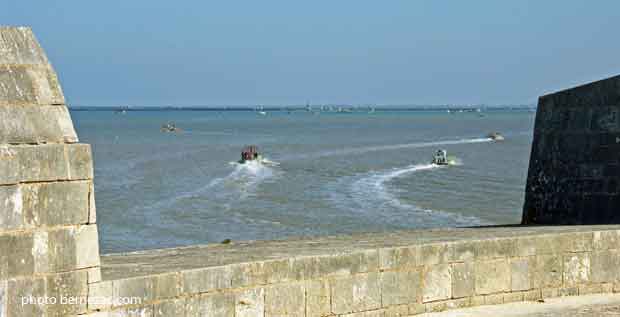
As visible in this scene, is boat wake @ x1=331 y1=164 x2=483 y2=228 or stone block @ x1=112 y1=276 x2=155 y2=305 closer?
stone block @ x1=112 y1=276 x2=155 y2=305

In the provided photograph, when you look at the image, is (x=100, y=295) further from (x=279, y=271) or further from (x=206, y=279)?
(x=279, y=271)

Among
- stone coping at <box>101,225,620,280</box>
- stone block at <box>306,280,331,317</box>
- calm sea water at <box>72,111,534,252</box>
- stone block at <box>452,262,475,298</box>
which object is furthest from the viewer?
calm sea water at <box>72,111,534,252</box>

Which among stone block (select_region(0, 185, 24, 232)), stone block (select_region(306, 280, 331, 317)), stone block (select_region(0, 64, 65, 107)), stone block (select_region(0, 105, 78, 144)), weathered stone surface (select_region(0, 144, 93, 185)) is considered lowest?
stone block (select_region(306, 280, 331, 317))

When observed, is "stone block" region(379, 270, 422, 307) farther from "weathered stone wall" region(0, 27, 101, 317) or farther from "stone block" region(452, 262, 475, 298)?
"weathered stone wall" region(0, 27, 101, 317)

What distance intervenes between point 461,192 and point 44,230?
41.9 metres

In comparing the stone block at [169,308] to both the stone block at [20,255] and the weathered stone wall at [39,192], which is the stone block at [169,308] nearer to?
the weathered stone wall at [39,192]

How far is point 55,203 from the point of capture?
687 centimetres

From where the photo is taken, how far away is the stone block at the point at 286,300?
838cm

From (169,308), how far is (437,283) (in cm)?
284

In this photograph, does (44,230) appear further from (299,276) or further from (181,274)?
(299,276)

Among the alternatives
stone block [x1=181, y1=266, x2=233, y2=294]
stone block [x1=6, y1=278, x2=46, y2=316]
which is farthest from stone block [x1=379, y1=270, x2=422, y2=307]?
stone block [x1=6, y1=278, x2=46, y2=316]

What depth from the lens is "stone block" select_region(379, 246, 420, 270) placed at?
9086mm

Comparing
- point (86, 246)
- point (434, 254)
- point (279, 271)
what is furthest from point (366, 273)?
point (86, 246)

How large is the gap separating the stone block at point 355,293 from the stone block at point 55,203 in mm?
2562
